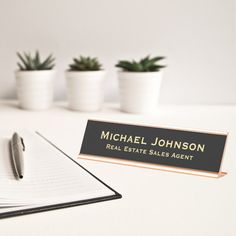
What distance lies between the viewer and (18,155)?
49 cm

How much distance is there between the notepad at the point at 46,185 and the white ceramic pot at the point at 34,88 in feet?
1.24

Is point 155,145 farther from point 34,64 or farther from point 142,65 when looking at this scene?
point 34,64

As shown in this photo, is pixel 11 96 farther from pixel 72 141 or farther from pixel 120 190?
pixel 120 190

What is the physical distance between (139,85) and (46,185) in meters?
0.48

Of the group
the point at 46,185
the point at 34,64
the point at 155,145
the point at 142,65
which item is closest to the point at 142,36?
the point at 142,65

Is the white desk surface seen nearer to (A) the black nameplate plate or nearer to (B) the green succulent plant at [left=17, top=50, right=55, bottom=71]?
(A) the black nameplate plate

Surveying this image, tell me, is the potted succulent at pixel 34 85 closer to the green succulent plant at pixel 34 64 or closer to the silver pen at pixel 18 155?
the green succulent plant at pixel 34 64

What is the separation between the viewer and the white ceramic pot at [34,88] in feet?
2.93

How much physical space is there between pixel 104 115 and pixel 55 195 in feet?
1.59

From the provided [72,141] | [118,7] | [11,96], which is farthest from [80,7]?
[72,141]

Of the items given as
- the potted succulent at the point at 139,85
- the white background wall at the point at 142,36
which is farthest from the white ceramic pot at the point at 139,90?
the white background wall at the point at 142,36

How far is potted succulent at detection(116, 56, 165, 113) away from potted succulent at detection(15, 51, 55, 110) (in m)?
0.22

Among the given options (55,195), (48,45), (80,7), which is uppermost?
(80,7)

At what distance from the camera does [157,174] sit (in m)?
0.49
